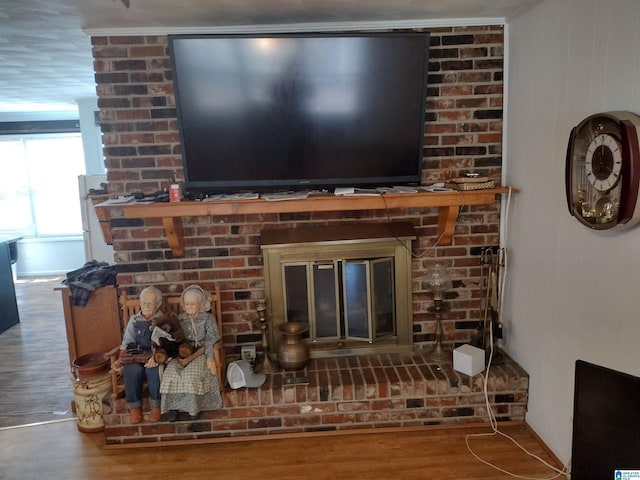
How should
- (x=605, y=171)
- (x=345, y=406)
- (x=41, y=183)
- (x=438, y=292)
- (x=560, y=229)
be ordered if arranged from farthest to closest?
(x=41, y=183) → (x=438, y=292) → (x=345, y=406) → (x=560, y=229) → (x=605, y=171)

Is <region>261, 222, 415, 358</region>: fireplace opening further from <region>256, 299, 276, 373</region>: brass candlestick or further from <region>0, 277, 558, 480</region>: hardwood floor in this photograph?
<region>0, 277, 558, 480</region>: hardwood floor

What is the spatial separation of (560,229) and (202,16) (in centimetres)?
202

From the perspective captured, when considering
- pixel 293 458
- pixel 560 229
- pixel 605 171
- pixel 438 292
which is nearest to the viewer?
pixel 605 171

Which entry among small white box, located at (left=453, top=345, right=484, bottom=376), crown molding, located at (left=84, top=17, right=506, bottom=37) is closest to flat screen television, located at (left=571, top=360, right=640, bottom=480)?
small white box, located at (left=453, top=345, right=484, bottom=376)

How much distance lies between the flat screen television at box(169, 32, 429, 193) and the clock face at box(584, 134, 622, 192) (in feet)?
3.10

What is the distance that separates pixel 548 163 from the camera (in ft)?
7.39

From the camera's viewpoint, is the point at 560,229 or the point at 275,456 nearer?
the point at 560,229

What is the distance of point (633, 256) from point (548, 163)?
70cm

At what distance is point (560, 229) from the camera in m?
2.18

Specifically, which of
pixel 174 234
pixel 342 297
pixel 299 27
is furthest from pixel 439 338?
pixel 299 27

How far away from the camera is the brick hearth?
2.56m

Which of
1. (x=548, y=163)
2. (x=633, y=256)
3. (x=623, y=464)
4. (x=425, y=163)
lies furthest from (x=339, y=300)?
(x=623, y=464)

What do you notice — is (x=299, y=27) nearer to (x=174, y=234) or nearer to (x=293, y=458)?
(x=174, y=234)

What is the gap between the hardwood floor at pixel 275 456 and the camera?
7.48 ft
